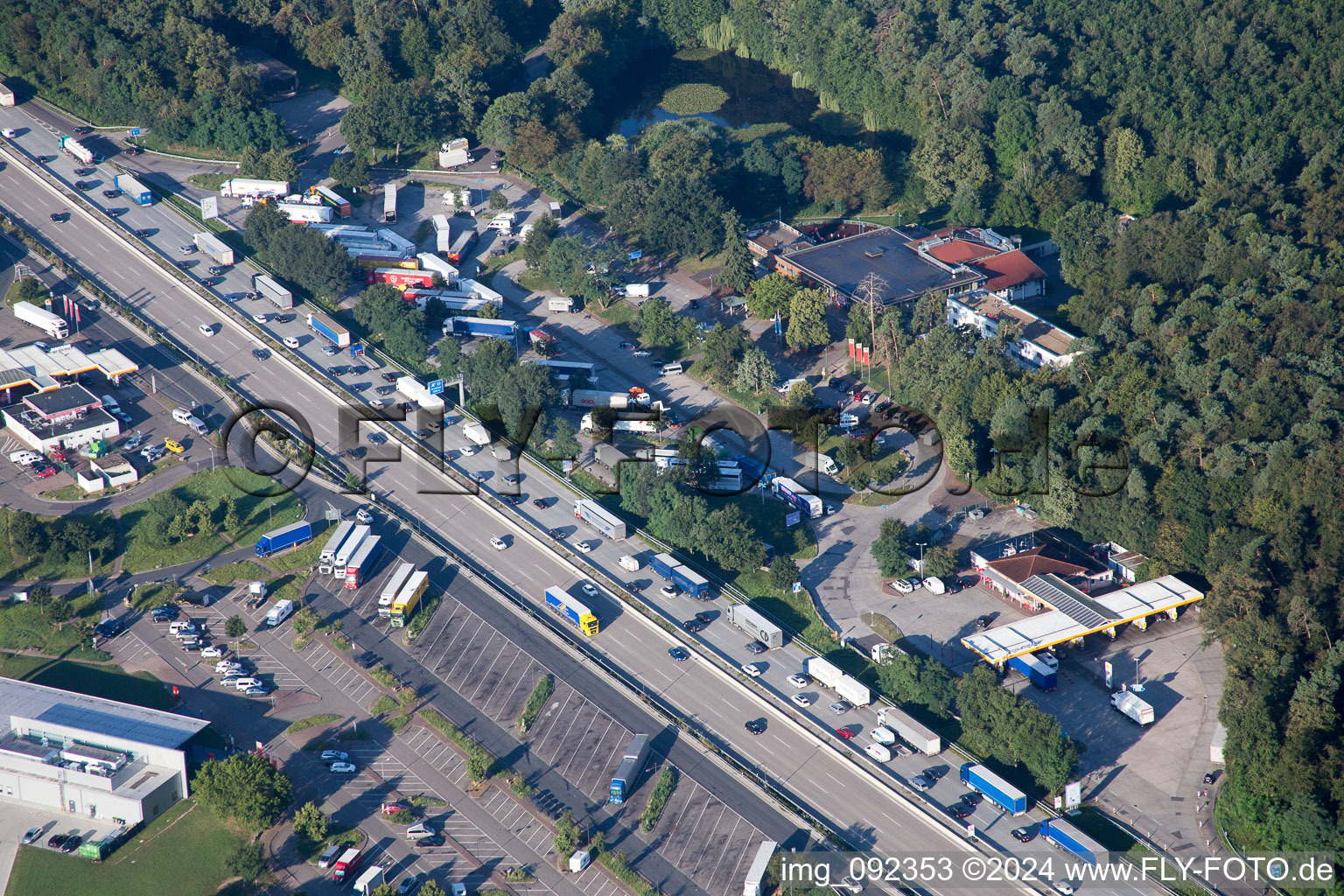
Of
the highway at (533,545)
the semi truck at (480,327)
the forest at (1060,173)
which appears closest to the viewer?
the highway at (533,545)

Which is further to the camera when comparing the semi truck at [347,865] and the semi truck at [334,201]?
the semi truck at [334,201]

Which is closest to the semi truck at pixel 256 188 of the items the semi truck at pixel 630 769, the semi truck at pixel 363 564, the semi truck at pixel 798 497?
the semi truck at pixel 363 564

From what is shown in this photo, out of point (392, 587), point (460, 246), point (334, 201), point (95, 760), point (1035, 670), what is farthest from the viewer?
point (334, 201)

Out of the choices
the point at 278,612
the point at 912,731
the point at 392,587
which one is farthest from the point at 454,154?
the point at 912,731

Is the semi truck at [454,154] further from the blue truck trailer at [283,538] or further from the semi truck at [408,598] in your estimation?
the semi truck at [408,598]

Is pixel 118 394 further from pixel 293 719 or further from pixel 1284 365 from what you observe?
pixel 1284 365

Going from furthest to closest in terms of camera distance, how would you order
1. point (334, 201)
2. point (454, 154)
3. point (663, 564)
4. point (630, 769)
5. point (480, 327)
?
point (454, 154), point (334, 201), point (480, 327), point (663, 564), point (630, 769)

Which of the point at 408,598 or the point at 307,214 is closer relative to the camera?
the point at 408,598

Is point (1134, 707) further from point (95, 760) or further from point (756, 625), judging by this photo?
point (95, 760)
